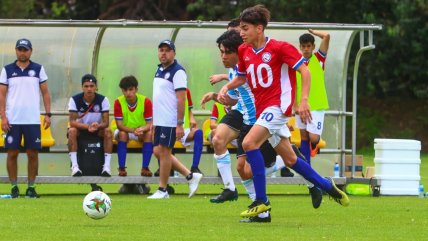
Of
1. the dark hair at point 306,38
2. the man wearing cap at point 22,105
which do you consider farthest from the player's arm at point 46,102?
the dark hair at point 306,38

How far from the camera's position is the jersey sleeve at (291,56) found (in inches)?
546

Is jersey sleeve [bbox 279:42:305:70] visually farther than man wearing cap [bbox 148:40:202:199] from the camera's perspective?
No

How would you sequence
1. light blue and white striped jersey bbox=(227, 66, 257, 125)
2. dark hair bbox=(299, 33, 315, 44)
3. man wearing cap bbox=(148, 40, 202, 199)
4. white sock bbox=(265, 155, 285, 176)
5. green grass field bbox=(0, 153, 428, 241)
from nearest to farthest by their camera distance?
green grass field bbox=(0, 153, 428, 241) → light blue and white striped jersey bbox=(227, 66, 257, 125) → white sock bbox=(265, 155, 285, 176) → man wearing cap bbox=(148, 40, 202, 199) → dark hair bbox=(299, 33, 315, 44)

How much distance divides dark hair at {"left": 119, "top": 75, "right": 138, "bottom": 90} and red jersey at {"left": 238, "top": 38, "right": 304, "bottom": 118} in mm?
6191

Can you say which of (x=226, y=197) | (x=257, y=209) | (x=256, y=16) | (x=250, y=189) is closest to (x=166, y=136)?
(x=226, y=197)

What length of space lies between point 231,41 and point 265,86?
183cm

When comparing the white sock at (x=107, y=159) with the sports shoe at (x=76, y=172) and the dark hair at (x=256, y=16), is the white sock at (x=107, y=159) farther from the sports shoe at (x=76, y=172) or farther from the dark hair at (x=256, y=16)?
the dark hair at (x=256, y=16)

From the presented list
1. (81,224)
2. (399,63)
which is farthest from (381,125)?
(81,224)

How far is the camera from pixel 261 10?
46.4ft

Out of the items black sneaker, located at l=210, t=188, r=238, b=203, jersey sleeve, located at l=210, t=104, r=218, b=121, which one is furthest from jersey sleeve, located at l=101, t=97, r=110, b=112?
black sneaker, located at l=210, t=188, r=238, b=203

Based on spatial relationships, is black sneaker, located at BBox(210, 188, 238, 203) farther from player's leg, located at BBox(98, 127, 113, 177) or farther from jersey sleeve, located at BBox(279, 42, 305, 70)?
jersey sleeve, located at BBox(279, 42, 305, 70)

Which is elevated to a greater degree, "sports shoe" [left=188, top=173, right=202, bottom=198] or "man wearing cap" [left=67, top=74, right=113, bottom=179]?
"man wearing cap" [left=67, top=74, right=113, bottom=179]

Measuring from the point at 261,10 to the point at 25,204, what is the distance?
4662 mm

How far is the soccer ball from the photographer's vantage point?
13875 millimetres
